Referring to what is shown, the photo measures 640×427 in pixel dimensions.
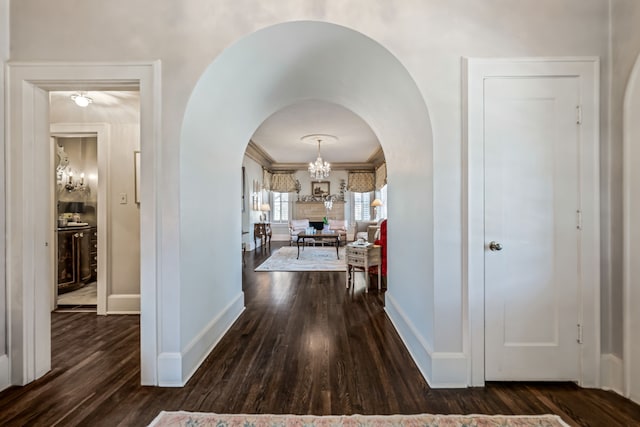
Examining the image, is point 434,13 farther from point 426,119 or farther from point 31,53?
point 31,53

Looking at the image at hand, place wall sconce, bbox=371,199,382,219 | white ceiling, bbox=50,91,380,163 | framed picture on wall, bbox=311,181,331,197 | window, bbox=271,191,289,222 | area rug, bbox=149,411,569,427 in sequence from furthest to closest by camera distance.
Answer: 1. window, bbox=271,191,289,222
2. framed picture on wall, bbox=311,181,331,197
3. wall sconce, bbox=371,199,382,219
4. white ceiling, bbox=50,91,380,163
5. area rug, bbox=149,411,569,427

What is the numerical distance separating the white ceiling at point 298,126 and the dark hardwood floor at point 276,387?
91.0 inches

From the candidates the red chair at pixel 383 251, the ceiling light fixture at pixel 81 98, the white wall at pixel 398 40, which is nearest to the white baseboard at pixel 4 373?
the white wall at pixel 398 40

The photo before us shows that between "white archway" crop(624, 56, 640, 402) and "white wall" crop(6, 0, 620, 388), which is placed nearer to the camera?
"white archway" crop(624, 56, 640, 402)

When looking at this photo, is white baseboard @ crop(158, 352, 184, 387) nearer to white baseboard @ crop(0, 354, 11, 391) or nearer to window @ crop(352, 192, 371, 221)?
white baseboard @ crop(0, 354, 11, 391)

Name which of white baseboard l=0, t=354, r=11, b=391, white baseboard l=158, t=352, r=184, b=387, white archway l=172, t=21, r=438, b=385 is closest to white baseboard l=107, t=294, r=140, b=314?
white archway l=172, t=21, r=438, b=385

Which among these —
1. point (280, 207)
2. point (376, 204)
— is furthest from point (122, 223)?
point (280, 207)

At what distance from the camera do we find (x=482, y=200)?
1.83 m

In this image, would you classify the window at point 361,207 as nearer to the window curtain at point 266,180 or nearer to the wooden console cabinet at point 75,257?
the window curtain at point 266,180

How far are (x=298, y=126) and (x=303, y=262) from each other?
2.95 metres

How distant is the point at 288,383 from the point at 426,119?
1976 millimetres

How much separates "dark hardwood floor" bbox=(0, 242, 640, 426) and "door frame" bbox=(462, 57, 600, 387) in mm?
271

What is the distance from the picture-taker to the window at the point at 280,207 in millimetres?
10905

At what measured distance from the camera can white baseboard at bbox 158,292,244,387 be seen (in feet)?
5.98
